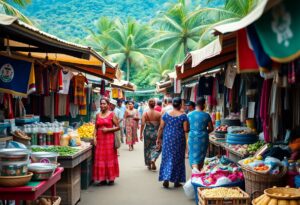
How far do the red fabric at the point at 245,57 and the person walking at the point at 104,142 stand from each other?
17.3ft

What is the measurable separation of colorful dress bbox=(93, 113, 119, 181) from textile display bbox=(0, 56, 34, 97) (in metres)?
3.55

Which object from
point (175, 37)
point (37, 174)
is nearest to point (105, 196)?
point (37, 174)

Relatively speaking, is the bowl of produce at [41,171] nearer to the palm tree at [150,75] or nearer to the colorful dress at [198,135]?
the colorful dress at [198,135]

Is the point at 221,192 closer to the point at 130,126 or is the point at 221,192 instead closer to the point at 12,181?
the point at 12,181

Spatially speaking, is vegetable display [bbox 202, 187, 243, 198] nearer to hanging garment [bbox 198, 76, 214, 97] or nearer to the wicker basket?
the wicker basket

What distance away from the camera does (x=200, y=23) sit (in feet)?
118

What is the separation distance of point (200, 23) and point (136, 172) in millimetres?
26906

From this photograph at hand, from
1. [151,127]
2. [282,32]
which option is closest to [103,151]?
[151,127]

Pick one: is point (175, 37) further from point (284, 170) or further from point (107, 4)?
point (107, 4)

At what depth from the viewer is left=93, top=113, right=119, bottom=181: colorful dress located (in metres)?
8.98

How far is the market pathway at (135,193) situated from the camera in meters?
7.77

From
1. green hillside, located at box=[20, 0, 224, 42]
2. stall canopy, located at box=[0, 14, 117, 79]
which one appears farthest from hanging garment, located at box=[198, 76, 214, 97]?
green hillside, located at box=[20, 0, 224, 42]

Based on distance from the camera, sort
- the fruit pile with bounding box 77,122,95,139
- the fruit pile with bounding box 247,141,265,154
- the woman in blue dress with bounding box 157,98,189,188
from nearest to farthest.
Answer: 1. the fruit pile with bounding box 247,141,265,154
2. the woman in blue dress with bounding box 157,98,189,188
3. the fruit pile with bounding box 77,122,95,139

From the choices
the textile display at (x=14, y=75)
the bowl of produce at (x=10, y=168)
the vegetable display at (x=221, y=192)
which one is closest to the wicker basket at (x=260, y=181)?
the vegetable display at (x=221, y=192)
